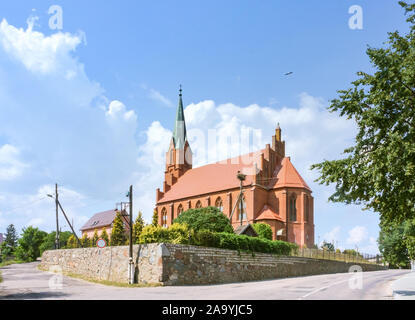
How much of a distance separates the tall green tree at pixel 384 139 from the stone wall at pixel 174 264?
9229mm

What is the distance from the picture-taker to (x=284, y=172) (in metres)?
59.2

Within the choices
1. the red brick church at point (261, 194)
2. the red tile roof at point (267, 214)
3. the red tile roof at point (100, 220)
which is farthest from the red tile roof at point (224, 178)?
the red tile roof at point (100, 220)

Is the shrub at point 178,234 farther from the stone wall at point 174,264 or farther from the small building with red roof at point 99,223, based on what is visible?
the small building with red roof at point 99,223

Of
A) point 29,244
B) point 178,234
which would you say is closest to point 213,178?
point 29,244

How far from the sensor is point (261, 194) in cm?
5816

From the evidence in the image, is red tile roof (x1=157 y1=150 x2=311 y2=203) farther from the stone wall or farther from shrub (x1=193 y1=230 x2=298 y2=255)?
the stone wall

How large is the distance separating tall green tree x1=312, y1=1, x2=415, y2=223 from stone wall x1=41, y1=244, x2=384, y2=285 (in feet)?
30.3

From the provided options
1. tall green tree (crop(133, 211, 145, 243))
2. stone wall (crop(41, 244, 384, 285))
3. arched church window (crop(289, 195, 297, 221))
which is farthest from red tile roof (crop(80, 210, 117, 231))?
stone wall (crop(41, 244, 384, 285))

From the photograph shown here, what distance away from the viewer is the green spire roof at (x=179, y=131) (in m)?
79.1

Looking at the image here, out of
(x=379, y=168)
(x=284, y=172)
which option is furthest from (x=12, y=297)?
(x=284, y=172)

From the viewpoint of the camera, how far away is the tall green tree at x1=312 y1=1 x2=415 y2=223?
50.3 ft

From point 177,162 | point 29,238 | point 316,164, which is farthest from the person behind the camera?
point 177,162
